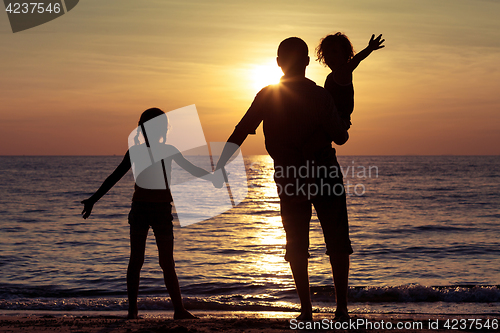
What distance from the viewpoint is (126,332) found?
2926mm

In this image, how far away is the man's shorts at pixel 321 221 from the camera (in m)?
2.77

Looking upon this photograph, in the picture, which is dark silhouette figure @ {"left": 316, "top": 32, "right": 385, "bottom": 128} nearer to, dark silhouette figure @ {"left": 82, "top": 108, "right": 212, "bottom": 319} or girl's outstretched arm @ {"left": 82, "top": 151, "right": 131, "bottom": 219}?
dark silhouette figure @ {"left": 82, "top": 108, "right": 212, "bottom": 319}

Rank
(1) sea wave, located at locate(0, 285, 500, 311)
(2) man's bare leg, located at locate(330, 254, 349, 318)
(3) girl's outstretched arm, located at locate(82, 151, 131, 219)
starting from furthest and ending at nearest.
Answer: (1) sea wave, located at locate(0, 285, 500, 311) → (3) girl's outstretched arm, located at locate(82, 151, 131, 219) → (2) man's bare leg, located at locate(330, 254, 349, 318)

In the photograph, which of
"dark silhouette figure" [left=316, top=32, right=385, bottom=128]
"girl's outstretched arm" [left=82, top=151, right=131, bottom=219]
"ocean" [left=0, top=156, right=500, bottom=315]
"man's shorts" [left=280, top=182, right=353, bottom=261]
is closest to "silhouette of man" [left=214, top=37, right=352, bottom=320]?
"man's shorts" [left=280, top=182, right=353, bottom=261]

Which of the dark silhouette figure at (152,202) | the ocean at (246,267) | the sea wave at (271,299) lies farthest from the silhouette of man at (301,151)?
the sea wave at (271,299)

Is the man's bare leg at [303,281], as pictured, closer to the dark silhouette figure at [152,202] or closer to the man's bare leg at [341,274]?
the man's bare leg at [341,274]

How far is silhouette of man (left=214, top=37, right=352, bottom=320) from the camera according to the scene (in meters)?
2.69

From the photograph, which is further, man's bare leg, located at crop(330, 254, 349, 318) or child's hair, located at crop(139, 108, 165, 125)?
child's hair, located at crop(139, 108, 165, 125)

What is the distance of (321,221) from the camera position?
9.19 ft

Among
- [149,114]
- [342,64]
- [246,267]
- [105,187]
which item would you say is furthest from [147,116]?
[246,267]

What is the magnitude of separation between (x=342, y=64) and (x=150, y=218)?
1.89m

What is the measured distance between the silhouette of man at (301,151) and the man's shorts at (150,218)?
2.69 feet

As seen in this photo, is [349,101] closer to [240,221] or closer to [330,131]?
[330,131]

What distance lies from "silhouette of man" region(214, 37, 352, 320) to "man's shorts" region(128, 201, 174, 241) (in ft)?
2.69
